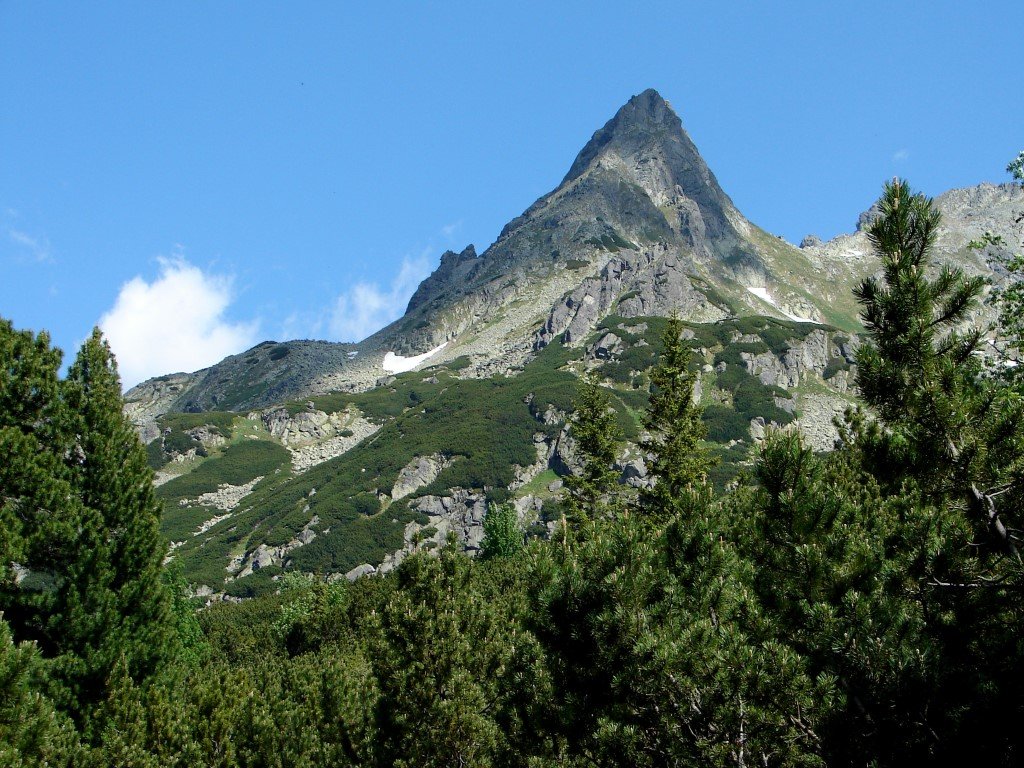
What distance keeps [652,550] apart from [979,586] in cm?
389

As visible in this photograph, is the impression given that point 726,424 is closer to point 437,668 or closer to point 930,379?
point 437,668

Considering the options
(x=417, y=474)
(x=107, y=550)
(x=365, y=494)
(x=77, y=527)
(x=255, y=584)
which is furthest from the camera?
(x=417, y=474)

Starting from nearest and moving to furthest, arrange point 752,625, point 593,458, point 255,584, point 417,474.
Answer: point 752,625
point 593,458
point 255,584
point 417,474

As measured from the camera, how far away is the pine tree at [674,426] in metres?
34.2

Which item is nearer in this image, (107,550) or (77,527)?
(77,527)

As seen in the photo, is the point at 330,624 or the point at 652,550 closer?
the point at 652,550

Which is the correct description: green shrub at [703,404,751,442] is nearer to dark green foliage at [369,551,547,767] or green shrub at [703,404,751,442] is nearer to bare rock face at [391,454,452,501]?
bare rock face at [391,454,452,501]

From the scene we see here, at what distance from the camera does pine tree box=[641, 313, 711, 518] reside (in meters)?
34.2

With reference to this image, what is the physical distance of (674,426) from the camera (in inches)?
1406

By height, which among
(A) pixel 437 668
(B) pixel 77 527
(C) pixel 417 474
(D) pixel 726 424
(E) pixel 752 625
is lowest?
(E) pixel 752 625

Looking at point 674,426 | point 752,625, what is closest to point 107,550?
point 752,625

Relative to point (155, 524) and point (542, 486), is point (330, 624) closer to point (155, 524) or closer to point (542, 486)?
point (155, 524)

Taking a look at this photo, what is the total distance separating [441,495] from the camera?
170 metres

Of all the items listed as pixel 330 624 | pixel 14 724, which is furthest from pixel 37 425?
pixel 330 624
